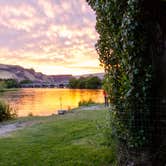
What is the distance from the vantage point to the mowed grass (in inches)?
355

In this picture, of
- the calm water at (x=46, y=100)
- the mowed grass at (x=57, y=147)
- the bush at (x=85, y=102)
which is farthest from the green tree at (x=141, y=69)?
the bush at (x=85, y=102)

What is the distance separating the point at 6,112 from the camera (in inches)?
758

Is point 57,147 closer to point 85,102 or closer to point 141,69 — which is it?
point 141,69

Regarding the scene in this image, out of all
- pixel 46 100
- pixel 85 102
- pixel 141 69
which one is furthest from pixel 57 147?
pixel 46 100

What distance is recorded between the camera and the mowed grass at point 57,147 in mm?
9016

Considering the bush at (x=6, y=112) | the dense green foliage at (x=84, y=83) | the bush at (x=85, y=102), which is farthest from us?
Answer: the dense green foliage at (x=84, y=83)

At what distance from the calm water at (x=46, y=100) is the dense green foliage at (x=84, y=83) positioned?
0.39 m

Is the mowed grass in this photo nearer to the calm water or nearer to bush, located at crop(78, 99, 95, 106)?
the calm water

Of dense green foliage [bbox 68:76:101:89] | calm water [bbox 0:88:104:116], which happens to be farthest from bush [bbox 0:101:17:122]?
dense green foliage [bbox 68:76:101:89]

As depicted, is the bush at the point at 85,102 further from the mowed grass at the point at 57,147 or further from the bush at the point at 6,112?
the mowed grass at the point at 57,147

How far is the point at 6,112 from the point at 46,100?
6304 millimetres

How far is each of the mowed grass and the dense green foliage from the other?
12.2 m

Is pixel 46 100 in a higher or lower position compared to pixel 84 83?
lower

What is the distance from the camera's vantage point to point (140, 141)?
24.1ft
